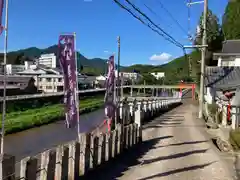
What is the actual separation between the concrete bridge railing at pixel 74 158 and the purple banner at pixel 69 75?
1270mm

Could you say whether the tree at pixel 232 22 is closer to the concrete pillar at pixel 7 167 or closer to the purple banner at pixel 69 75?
the purple banner at pixel 69 75

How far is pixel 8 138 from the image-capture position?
28453mm

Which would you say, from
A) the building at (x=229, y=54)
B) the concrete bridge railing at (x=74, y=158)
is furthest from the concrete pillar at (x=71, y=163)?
the building at (x=229, y=54)

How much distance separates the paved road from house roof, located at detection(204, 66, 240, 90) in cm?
750

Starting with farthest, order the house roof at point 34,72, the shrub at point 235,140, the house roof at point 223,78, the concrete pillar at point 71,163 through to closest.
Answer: the house roof at point 34,72 → the house roof at point 223,78 → the shrub at point 235,140 → the concrete pillar at point 71,163

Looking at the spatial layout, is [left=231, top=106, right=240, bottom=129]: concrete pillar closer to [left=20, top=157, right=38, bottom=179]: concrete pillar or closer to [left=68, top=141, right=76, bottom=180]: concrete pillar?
[left=68, top=141, right=76, bottom=180]: concrete pillar

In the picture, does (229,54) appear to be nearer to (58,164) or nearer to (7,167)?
(58,164)

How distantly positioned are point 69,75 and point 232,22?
126ft

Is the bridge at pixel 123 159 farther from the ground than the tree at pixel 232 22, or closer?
closer

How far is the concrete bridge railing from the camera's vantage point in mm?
4652

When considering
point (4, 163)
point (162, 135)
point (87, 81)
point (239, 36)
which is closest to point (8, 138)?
point (162, 135)

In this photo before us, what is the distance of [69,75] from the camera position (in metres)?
8.25

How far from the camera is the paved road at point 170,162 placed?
23.4 ft

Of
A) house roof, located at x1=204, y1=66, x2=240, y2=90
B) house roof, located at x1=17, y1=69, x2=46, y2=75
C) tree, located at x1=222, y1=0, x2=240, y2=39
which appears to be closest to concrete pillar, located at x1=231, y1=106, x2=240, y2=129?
house roof, located at x1=204, y1=66, x2=240, y2=90
